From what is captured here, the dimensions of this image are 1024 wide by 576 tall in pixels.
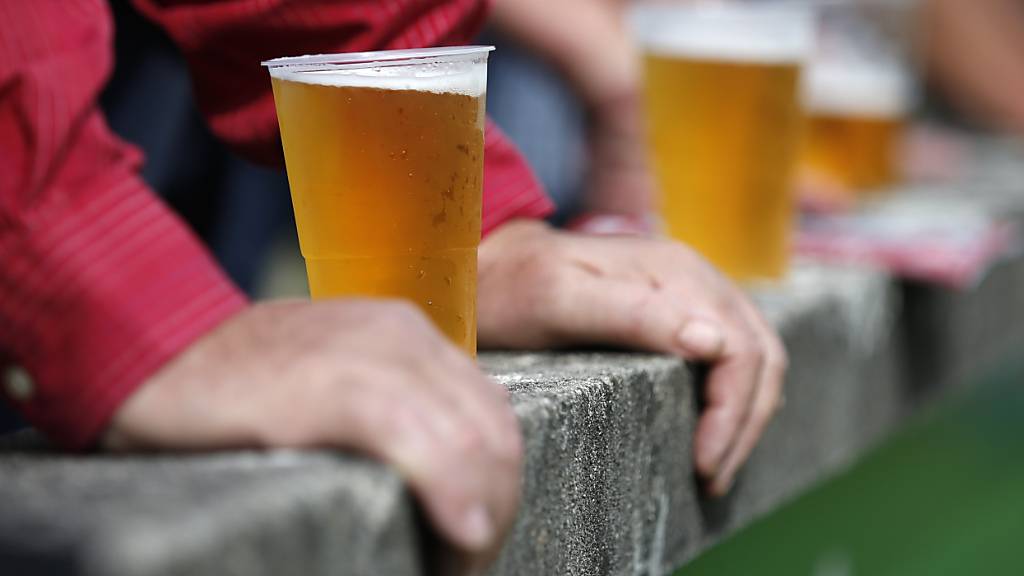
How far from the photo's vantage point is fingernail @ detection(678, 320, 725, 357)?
0.97m

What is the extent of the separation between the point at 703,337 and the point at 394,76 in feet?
1.27

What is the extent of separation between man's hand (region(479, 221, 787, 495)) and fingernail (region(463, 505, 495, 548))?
386 mm

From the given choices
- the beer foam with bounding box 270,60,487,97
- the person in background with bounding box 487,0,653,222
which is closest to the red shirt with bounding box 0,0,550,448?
the beer foam with bounding box 270,60,487,97

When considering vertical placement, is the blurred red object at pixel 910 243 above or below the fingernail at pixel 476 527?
below

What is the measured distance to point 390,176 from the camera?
73 cm

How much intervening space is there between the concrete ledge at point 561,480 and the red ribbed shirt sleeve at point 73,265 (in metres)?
0.04

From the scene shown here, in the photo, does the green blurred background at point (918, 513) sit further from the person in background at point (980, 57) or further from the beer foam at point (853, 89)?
the person in background at point (980, 57)

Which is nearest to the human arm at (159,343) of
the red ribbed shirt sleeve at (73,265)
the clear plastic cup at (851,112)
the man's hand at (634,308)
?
the red ribbed shirt sleeve at (73,265)

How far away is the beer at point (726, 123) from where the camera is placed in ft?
4.17

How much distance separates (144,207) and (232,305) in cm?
8

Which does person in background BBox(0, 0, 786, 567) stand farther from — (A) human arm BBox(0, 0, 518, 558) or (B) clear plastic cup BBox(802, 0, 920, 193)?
(B) clear plastic cup BBox(802, 0, 920, 193)

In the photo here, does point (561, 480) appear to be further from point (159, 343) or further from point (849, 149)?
point (849, 149)

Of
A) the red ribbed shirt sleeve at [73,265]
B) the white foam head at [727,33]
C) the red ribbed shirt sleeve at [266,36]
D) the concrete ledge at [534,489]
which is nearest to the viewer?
the concrete ledge at [534,489]

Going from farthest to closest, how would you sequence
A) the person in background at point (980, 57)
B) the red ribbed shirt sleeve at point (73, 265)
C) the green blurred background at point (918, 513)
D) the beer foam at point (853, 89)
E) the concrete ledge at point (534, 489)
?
the person in background at point (980, 57) → the beer foam at point (853, 89) → the green blurred background at point (918, 513) → the red ribbed shirt sleeve at point (73, 265) → the concrete ledge at point (534, 489)
